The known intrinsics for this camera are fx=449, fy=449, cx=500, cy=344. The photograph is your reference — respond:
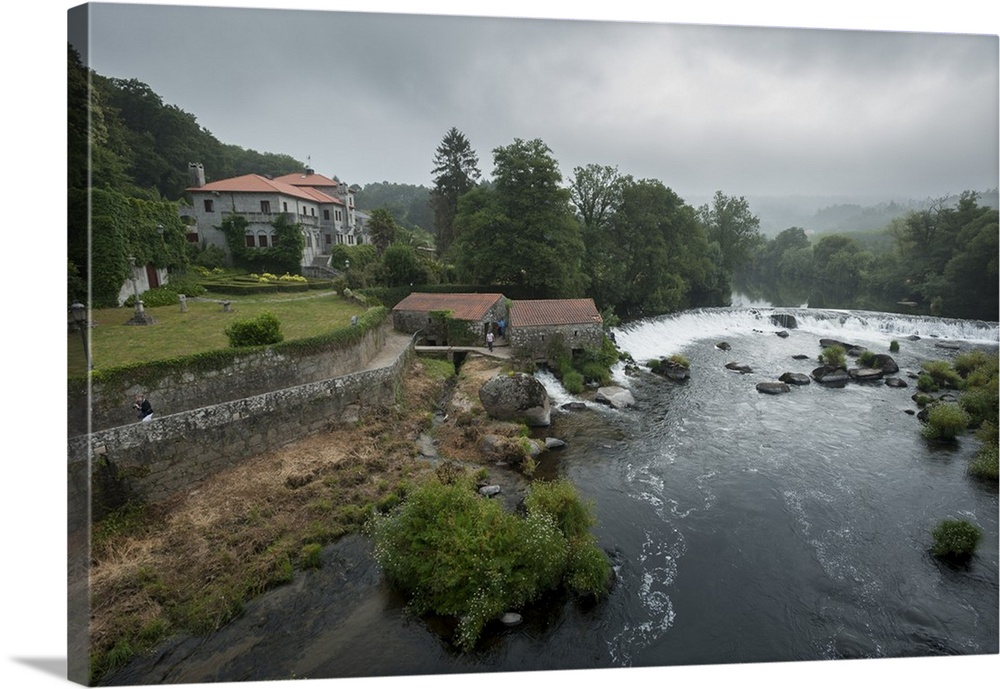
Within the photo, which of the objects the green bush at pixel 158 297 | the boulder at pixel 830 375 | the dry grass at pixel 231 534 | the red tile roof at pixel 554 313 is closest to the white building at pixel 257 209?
the green bush at pixel 158 297

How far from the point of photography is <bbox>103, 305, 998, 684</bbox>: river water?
5492mm

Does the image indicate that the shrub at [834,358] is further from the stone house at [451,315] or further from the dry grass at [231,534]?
the dry grass at [231,534]

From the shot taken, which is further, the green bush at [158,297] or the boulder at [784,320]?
the boulder at [784,320]

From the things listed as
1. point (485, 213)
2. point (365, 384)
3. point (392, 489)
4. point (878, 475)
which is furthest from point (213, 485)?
point (485, 213)

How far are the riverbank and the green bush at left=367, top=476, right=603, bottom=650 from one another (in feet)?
5.94

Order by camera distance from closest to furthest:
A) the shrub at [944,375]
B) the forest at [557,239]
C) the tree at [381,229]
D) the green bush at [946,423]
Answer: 1. the green bush at [946,423]
2. the forest at [557,239]
3. the shrub at [944,375]
4. the tree at [381,229]

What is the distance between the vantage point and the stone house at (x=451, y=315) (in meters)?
17.6

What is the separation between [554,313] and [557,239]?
6.63 m

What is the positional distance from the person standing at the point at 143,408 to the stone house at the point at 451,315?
35.3 ft

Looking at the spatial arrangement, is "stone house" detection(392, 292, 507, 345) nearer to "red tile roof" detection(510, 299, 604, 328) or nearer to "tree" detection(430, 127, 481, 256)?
"red tile roof" detection(510, 299, 604, 328)

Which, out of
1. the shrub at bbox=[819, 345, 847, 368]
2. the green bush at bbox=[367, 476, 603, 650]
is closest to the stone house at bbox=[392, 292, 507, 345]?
the green bush at bbox=[367, 476, 603, 650]

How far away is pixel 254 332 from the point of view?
10.0 metres

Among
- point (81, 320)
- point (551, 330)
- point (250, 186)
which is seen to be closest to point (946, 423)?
point (551, 330)

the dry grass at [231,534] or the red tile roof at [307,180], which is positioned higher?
the red tile roof at [307,180]
